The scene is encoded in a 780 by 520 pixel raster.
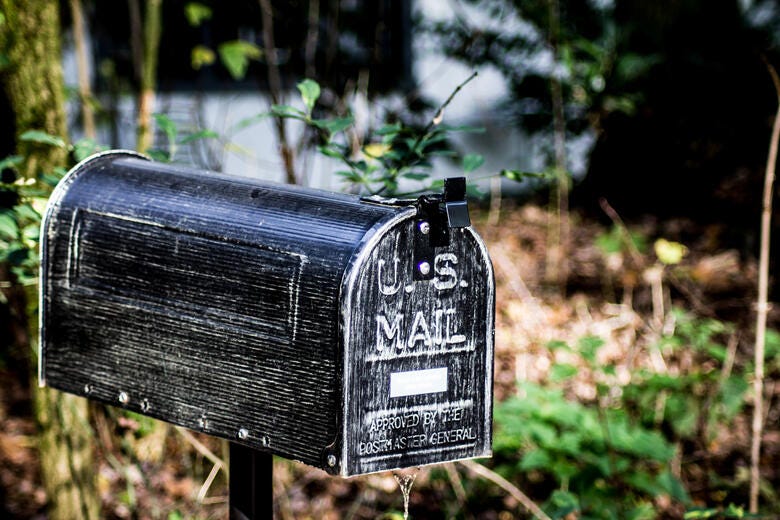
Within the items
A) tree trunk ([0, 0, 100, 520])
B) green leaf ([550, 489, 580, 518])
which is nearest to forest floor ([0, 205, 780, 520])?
tree trunk ([0, 0, 100, 520])

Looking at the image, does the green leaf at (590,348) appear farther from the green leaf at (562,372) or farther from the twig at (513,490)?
the twig at (513,490)

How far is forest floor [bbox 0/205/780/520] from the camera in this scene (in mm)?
3844

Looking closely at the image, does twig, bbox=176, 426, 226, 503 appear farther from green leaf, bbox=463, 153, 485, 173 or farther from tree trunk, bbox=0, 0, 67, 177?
green leaf, bbox=463, 153, 485, 173

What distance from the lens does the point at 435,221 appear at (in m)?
1.65

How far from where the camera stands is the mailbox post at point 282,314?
1605mm

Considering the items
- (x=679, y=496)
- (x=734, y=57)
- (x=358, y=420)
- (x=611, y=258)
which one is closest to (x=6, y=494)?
(x=679, y=496)

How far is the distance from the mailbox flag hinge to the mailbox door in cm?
1

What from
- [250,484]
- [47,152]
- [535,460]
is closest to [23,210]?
[47,152]

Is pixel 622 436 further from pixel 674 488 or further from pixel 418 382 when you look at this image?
pixel 418 382

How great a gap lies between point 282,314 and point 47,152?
1.58 meters

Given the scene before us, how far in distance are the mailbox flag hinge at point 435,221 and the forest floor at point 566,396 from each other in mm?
1289

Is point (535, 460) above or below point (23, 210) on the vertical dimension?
below

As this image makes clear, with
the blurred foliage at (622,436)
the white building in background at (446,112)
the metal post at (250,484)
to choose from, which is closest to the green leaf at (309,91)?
the metal post at (250,484)

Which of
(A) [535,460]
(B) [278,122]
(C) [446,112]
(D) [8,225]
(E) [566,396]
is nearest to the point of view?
(D) [8,225]
